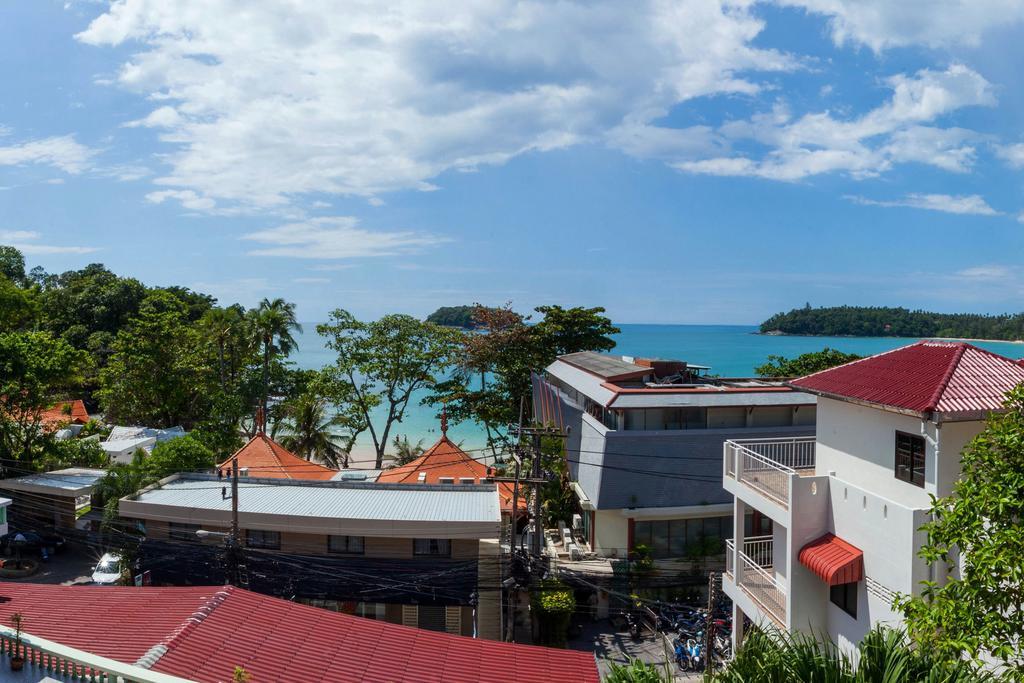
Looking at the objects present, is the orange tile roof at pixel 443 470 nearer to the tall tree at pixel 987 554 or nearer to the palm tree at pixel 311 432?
the palm tree at pixel 311 432

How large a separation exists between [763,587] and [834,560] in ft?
10.1

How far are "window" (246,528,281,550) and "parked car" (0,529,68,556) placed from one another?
11.4 meters

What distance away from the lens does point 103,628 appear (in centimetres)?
1046

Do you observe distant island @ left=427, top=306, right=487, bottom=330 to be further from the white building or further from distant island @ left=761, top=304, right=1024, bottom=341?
the white building

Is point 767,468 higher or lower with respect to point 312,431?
higher

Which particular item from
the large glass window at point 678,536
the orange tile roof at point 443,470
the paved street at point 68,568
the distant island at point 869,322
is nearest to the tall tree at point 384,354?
the orange tile roof at point 443,470

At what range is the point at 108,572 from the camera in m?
21.4

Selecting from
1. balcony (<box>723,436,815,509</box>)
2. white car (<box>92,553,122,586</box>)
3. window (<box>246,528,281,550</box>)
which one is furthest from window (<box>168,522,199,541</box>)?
balcony (<box>723,436,815,509</box>)

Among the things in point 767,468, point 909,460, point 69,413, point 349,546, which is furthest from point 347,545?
point 69,413

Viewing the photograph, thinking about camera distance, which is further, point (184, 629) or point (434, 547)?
point (434, 547)

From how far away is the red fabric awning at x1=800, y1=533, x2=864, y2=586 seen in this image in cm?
1129

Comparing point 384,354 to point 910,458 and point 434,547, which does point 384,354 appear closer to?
point 434,547

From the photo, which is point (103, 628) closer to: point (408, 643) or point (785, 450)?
point (408, 643)

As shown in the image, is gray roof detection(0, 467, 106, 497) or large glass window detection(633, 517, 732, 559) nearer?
large glass window detection(633, 517, 732, 559)
